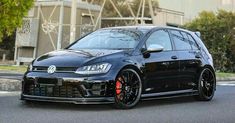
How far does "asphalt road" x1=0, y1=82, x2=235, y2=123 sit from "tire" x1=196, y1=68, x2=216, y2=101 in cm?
39

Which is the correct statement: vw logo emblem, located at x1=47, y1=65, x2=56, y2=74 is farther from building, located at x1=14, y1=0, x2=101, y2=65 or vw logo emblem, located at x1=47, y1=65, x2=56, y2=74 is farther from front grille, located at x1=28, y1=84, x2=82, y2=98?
building, located at x1=14, y1=0, x2=101, y2=65

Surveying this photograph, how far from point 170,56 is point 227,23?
2330cm

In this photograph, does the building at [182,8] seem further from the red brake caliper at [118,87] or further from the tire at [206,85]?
the red brake caliper at [118,87]

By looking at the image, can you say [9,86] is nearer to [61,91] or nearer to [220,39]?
[61,91]

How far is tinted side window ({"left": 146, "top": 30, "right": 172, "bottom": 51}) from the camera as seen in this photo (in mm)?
10130

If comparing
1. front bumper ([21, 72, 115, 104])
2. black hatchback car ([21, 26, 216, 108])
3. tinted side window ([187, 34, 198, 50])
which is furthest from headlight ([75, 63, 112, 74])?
tinted side window ([187, 34, 198, 50])

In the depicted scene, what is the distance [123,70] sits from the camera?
9047 millimetres

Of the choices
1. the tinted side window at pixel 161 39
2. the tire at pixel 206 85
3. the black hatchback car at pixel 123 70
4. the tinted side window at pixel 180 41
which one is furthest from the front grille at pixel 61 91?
the tire at pixel 206 85

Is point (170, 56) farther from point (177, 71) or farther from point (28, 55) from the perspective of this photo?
point (28, 55)

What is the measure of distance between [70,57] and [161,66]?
1757 millimetres

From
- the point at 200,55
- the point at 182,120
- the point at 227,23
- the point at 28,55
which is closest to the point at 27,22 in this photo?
the point at 28,55

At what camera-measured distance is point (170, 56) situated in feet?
33.5

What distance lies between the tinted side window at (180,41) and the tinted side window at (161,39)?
0.23m

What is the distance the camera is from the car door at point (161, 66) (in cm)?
964
